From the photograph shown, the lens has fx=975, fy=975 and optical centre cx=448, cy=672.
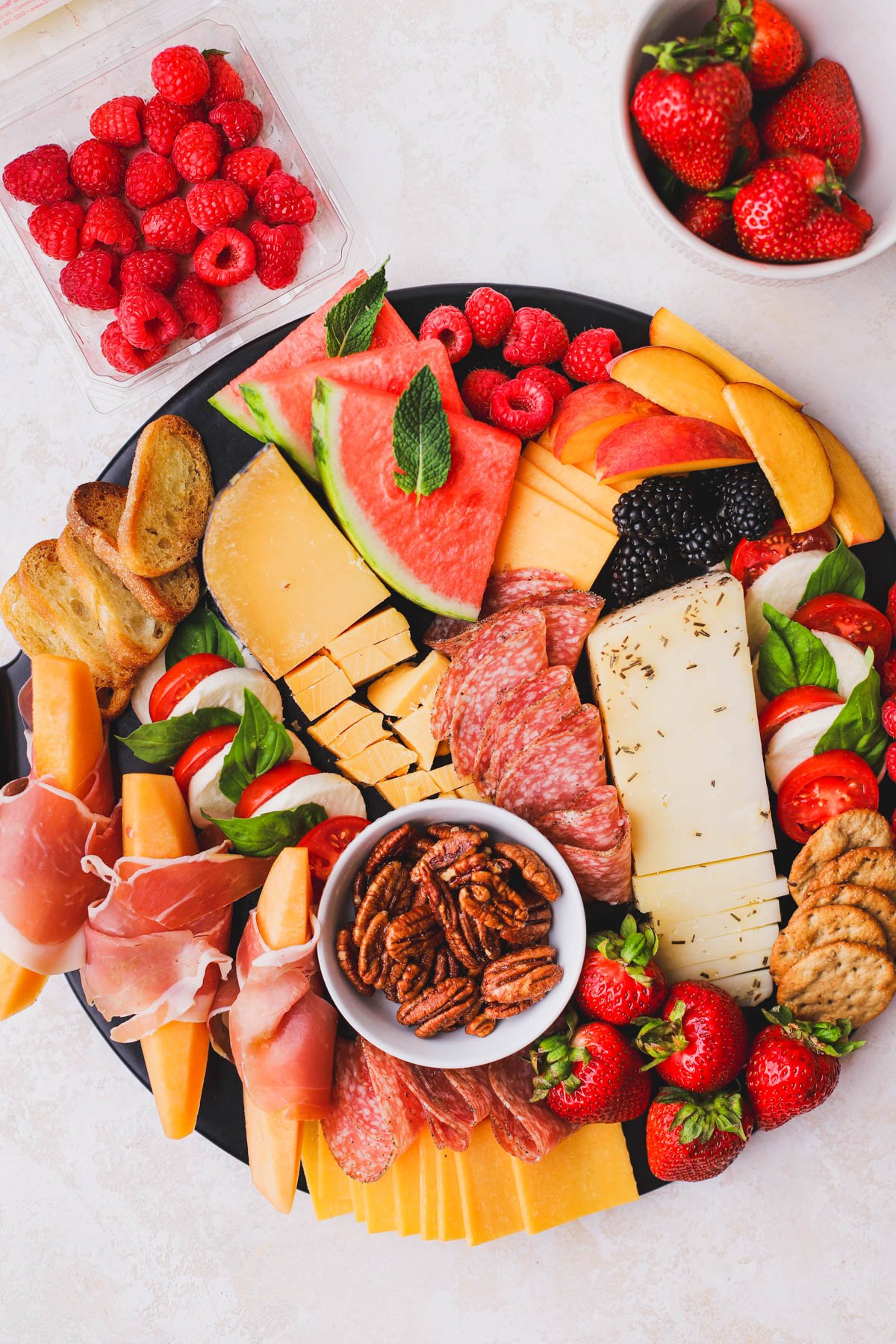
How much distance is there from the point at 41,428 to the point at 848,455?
1.49 m

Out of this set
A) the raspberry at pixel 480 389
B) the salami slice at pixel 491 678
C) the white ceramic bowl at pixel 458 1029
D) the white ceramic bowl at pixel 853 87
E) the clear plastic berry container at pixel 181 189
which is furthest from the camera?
the clear plastic berry container at pixel 181 189

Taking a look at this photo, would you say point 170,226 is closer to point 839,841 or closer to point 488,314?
point 488,314

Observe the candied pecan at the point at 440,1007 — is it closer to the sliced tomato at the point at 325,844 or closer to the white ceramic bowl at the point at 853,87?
the sliced tomato at the point at 325,844

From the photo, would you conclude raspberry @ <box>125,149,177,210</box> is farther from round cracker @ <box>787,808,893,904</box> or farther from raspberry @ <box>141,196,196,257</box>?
round cracker @ <box>787,808,893,904</box>

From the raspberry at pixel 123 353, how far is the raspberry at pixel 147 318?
16mm

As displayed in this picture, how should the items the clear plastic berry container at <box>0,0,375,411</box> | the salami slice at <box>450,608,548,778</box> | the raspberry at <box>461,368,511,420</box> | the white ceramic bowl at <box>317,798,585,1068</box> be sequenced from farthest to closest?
the clear plastic berry container at <box>0,0,375,411</box>, the raspberry at <box>461,368,511,420</box>, the salami slice at <box>450,608,548,778</box>, the white ceramic bowl at <box>317,798,585,1068</box>

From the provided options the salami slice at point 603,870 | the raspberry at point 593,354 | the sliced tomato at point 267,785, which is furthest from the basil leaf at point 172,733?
the raspberry at point 593,354

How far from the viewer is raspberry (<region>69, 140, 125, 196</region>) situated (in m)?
1.76

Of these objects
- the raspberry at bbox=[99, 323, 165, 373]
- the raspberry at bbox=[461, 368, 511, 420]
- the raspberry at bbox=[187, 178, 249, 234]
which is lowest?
the raspberry at bbox=[461, 368, 511, 420]

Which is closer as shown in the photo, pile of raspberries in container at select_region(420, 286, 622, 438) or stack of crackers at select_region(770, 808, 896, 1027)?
stack of crackers at select_region(770, 808, 896, 1027)

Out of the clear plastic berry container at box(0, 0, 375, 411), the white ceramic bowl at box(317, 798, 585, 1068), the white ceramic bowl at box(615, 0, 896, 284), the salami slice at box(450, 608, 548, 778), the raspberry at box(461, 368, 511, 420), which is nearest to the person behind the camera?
the white ceramic bowl at box(615, 0, 896, 284)

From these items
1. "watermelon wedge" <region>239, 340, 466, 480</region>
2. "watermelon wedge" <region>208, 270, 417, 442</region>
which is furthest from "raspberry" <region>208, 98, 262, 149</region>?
"watermelon wedge" <region>239, 340, 466, 480</region>

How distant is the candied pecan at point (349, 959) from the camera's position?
1.53 m

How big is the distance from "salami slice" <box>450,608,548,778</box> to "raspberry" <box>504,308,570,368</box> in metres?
0.45
